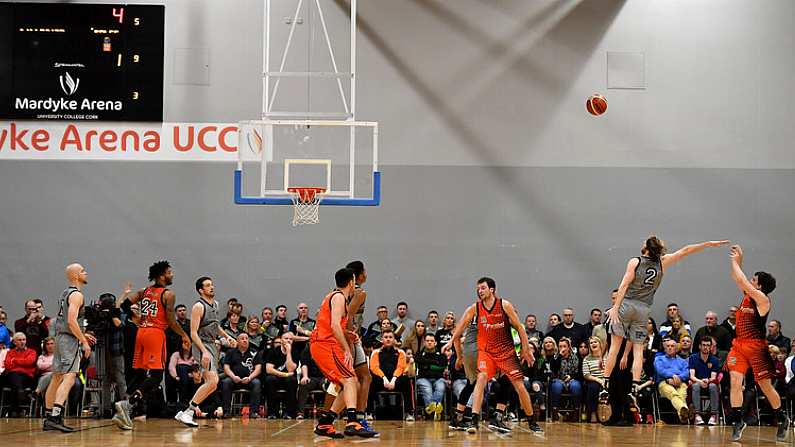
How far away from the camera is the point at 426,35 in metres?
16.8

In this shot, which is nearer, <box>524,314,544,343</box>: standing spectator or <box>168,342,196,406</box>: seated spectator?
<box>168,342,196,406</box>: seated spectator

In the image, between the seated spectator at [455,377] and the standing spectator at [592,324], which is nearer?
the seated spectator at [455,377]

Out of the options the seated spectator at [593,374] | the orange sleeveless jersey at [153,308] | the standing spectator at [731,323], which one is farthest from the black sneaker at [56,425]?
the standing spectator at [731,323]

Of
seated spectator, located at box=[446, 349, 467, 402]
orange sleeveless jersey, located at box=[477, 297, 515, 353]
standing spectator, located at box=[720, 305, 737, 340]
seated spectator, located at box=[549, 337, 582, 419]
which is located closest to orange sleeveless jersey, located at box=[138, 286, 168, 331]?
orange sleeveless jersey, located at box=[477, 297, 515, 353]

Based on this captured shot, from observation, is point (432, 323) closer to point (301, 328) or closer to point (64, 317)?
point (301, 328)

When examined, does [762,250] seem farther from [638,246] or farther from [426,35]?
[426,35]

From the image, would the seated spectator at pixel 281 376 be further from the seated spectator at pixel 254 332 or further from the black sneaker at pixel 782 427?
the black sneaker at pixel 782 427

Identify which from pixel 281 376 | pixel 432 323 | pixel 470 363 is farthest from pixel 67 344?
pixel 432 323

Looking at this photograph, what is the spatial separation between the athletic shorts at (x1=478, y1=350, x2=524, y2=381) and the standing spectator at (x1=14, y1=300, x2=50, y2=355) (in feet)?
23.5

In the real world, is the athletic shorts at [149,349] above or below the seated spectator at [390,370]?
above

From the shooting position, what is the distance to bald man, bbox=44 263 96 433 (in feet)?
33.9

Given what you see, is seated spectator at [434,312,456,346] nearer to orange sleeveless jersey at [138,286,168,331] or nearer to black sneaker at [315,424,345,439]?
orange sleeveless jersey at [138,286,168,331]

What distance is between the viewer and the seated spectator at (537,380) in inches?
541

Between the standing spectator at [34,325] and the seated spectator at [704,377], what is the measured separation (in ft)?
31.6
